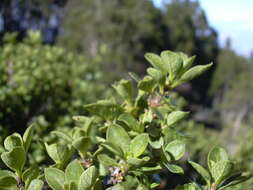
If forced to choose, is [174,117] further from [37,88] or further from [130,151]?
[37,88]

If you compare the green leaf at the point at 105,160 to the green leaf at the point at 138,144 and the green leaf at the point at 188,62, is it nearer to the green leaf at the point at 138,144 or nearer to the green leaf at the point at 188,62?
the green leaf at the point at 138,144

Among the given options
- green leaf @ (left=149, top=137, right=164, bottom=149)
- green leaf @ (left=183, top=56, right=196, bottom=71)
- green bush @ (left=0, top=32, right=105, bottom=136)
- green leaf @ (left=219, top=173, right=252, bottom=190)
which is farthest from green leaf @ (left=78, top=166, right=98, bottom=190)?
green bush @ (left=0, top=32, right=105, bottom=136)

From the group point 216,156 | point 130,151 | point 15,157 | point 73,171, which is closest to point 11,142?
point 15,157

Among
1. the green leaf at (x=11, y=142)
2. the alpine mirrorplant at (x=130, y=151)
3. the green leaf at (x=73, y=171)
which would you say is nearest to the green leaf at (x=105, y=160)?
the alpine mirrorplant at (x=130, y=151)

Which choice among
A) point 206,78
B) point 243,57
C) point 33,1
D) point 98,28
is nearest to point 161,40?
point 98,28

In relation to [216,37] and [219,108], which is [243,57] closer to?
[216,37]
